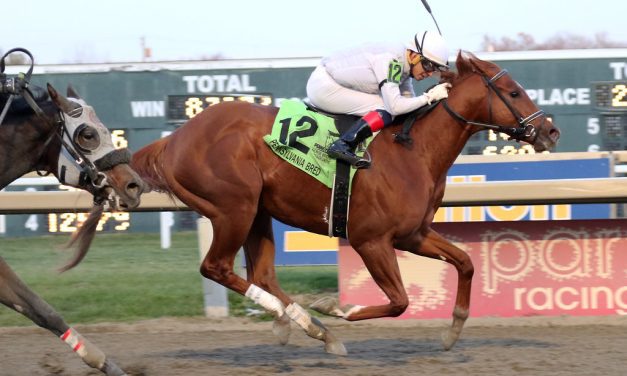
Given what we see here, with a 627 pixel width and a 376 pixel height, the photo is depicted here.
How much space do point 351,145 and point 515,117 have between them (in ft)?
3.35

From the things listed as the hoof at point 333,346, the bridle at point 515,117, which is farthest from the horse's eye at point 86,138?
the bridle at point 515,117

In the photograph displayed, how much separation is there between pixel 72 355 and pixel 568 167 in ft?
17.5

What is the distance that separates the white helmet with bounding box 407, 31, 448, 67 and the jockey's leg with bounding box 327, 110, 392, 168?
1.46 feet

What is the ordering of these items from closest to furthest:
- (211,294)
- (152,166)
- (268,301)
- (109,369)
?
(109,369) < (268,301) < (152,166) < (211,294)

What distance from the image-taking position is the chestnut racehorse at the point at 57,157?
187 inches

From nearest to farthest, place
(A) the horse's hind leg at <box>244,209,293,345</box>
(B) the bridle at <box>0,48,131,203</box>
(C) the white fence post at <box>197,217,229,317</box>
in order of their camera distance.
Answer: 1. (B) the bridle at <box>0,48,131,203</box>
2. (A) the horse's hind leg at <box>244,209,293,345</box>
3. (C) the white fence post at <box>197,217,229,317</box>

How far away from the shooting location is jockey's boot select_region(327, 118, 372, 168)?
579 centimetres

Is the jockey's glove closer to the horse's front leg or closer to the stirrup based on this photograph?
the stirrup

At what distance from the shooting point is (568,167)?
962 cm

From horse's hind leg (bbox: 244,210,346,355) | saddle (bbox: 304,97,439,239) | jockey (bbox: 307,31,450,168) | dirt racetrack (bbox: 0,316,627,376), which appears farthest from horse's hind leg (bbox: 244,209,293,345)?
jockey (bbox: 307,31,450,168)

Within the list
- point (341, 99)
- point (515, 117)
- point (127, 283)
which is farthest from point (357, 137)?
point (127, 283)

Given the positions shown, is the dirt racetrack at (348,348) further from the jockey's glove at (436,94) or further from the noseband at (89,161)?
the jockey's glove at (436,94)

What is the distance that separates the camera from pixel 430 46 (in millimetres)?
6031

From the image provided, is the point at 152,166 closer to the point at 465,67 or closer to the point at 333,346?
the point at 333,346
